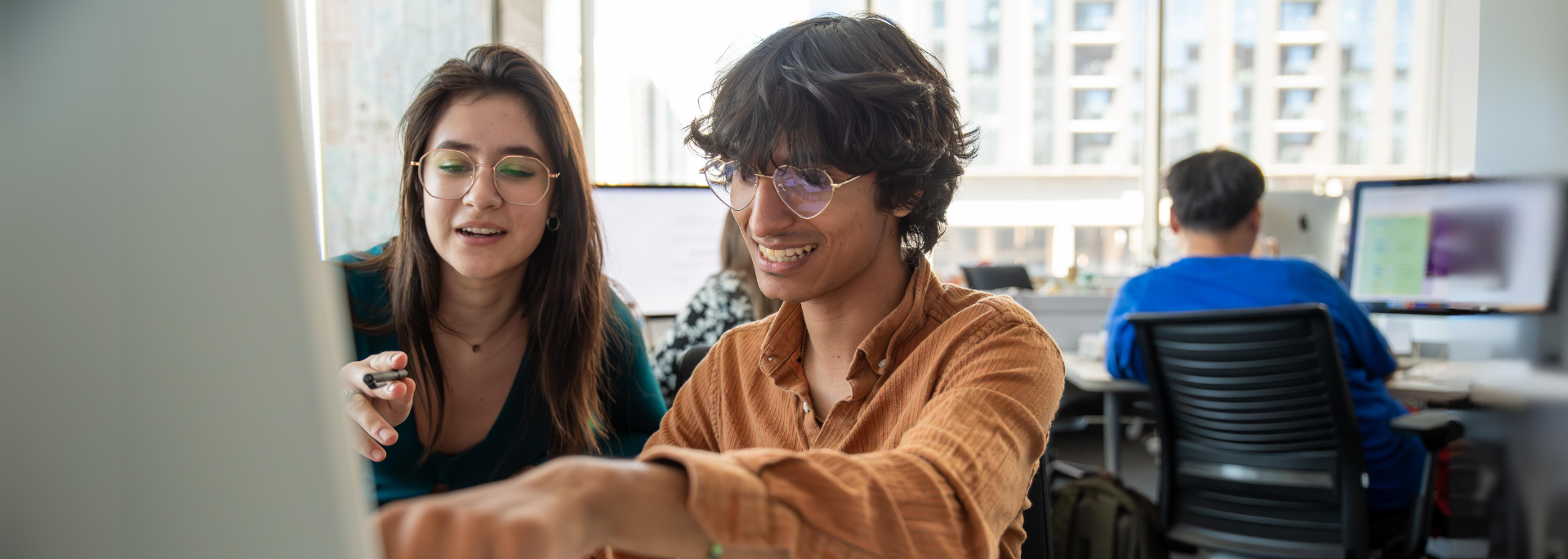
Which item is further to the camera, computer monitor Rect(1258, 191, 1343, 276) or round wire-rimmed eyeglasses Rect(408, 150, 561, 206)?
computer monitor Rect(1258, 191, 1343, 276)

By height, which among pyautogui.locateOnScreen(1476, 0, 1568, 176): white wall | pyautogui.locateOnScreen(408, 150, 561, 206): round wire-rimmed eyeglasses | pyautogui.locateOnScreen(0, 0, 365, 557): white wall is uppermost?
pyautogui.locateOnScreen(1476, 0, 1568, 176): white wall

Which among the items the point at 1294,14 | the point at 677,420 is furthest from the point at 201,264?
the point at 1294,14

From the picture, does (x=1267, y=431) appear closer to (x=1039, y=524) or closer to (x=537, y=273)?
(x=1039, y=524)

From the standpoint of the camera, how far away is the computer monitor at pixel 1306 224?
3.60m

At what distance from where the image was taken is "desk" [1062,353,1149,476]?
2.79 metres

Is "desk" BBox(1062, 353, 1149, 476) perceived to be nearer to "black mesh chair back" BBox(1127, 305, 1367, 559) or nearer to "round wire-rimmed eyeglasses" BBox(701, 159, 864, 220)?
"black mesh chair back" BBox(1127, 305, 1367, 559)

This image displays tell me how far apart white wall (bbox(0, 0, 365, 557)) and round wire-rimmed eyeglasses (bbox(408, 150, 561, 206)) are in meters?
1.28

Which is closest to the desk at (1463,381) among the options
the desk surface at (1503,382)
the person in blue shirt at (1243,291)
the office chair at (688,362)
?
the desk surface at (1503,382)

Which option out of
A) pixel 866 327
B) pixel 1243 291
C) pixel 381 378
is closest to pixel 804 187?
pixel 866 327

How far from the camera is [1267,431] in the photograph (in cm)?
211

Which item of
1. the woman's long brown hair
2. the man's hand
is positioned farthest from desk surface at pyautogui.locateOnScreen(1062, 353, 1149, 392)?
the man's hand

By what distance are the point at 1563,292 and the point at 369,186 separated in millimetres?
3265

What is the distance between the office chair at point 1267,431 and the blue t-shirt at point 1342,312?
0.57ft

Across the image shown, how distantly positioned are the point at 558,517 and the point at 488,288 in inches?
49.5
